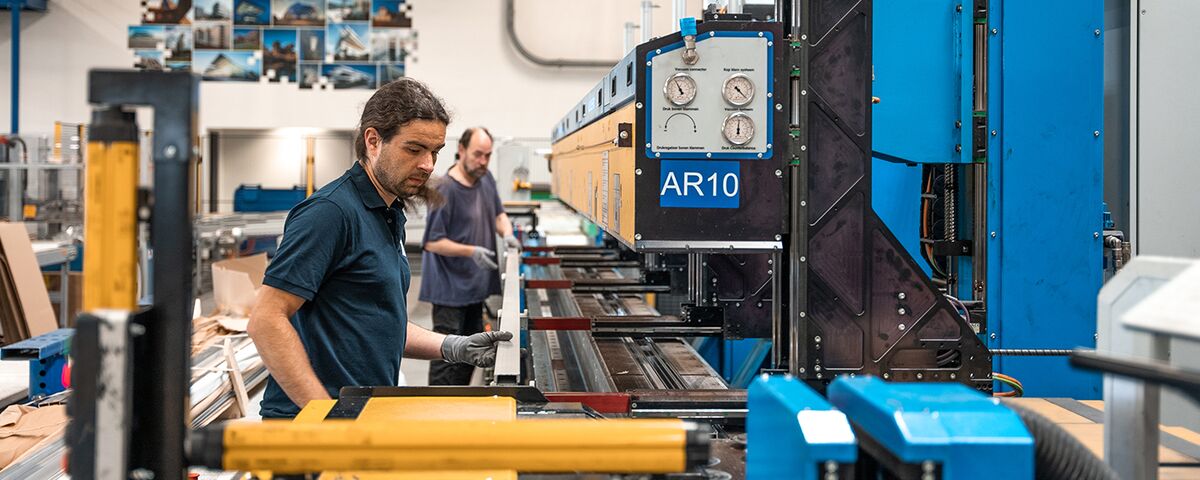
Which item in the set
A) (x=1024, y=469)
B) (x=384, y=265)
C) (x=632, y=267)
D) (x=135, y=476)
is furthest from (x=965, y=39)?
(x=632, y=267)

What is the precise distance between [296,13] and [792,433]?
1072cm

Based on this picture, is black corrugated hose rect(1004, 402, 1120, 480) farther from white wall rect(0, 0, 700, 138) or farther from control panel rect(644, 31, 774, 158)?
white wall rect(0, 0, 700, 138)

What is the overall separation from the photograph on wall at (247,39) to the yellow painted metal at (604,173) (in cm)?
728

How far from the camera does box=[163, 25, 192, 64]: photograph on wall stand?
35.0 ft

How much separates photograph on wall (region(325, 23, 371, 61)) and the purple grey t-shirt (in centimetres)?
629

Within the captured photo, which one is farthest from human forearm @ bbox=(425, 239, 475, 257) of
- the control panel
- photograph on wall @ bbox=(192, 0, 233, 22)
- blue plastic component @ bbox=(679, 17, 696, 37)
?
photograph on wall @ bbox=(192, 0, 233, 22)

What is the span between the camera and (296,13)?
10750mm

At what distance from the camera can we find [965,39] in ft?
8.76

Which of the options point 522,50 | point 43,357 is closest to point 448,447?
point 43,357

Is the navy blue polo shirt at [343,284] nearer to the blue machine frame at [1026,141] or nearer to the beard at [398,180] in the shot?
the beard at [398,180]

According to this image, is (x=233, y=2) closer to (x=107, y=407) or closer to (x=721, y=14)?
(x=721, y=14)

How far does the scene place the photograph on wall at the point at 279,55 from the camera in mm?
10617

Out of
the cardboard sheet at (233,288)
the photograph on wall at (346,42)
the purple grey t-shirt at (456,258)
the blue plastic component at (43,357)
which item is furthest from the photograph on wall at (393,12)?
the blue plastic component at (43,357)

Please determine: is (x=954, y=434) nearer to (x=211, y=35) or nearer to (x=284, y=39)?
(x=284, y=39)
